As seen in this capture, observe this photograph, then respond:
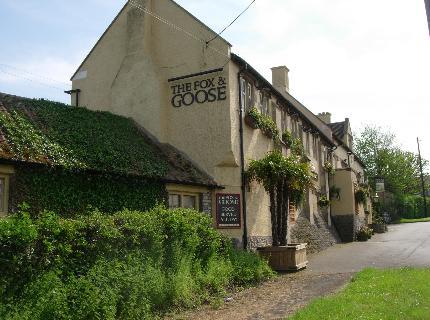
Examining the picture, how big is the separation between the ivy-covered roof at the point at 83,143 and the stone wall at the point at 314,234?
729 centimetres

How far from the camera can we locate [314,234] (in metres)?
23.7

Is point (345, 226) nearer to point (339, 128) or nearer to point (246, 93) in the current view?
point (246, 93)

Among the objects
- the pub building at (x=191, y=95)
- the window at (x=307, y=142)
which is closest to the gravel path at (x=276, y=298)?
the pub building at (x=191, y=95)

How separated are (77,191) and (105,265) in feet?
12.5

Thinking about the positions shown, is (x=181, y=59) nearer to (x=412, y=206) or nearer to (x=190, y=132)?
(x=190, y=132)

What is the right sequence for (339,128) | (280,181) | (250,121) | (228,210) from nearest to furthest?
(280,181) → (228,210) → (250,121) → (339,128)

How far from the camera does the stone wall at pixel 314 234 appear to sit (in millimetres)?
22078

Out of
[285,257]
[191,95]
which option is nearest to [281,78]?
[191,95]

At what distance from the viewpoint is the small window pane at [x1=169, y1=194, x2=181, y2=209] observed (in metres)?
15.2

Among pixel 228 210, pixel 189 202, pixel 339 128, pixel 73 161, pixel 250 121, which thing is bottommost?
pixel 228 210

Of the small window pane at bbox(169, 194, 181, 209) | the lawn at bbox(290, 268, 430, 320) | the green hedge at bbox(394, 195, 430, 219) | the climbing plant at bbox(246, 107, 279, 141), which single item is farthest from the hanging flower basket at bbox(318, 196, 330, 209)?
the green hedge at bbox(394, 195, 430, 219)

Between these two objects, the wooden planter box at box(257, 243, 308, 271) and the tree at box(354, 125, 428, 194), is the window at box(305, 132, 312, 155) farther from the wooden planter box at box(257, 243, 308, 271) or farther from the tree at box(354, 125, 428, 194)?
the tree at box(354, 125, 428, 194)

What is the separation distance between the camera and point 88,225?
870cm

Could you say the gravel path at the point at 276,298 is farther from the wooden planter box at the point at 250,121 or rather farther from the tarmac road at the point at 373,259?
the wooden planter box at the point at 250,121
